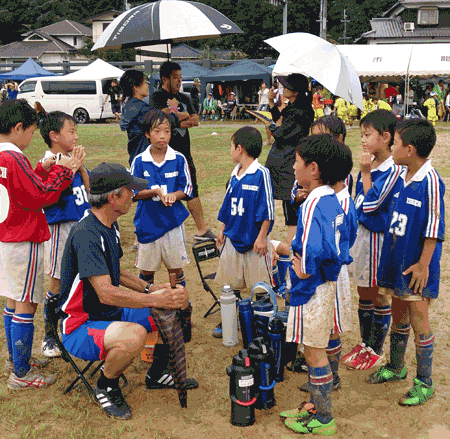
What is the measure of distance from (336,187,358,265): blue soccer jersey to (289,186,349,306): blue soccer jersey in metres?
0.02

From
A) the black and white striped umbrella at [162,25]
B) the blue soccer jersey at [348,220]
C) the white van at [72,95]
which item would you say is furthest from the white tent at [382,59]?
the blue soccer jersey at [348,220]

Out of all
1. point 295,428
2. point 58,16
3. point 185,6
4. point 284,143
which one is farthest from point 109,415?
point 58,16

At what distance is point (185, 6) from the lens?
5.98 meters

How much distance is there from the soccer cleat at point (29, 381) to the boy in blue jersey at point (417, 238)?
258cm

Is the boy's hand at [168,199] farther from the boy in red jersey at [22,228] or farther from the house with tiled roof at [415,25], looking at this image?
the house with tiled roof at [415,25]

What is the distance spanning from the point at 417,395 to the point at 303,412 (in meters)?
0.84

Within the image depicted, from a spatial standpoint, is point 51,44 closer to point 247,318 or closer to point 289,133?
point 289,133

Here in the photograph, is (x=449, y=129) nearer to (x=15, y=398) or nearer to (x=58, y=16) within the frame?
(x=15, y=398)

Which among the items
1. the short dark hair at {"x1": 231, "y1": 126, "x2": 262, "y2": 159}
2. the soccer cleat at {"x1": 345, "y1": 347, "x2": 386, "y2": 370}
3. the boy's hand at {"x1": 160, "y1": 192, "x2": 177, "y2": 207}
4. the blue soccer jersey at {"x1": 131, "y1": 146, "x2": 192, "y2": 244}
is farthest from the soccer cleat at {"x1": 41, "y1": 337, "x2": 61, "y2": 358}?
the soccer cleat at {"x1": 345, "y1": 347, "x2": 386, "y2": 370}

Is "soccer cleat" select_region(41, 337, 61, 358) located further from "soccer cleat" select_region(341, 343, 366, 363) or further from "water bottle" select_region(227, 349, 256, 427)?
"soccer cleat" select_region(341, 343, 366, 363)

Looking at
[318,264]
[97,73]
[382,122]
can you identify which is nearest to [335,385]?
[318,264]

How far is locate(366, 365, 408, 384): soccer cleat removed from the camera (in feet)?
12.7

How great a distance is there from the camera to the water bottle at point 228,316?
4301 millimetres

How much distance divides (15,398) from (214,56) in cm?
4142
